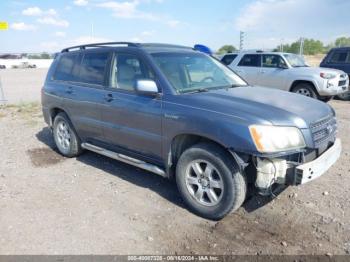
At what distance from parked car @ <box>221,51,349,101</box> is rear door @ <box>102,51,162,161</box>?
727 cm

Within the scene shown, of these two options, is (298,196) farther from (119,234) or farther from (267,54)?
(267,54)

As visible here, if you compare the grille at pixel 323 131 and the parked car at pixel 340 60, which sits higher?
the parked car at pixel 340 60

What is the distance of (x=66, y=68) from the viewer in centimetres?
551

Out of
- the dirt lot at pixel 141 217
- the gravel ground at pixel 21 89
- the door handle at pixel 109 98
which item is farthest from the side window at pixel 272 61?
the gravel ground at pixel 21 89

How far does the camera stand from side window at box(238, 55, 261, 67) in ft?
36.2

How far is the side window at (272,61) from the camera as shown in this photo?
1062 centimetres

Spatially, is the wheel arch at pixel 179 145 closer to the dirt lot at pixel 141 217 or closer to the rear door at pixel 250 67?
the dirt lot at pixel 141 217

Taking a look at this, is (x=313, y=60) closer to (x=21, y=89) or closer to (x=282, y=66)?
(x=282, y=66)

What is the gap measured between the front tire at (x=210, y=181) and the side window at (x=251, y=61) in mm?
8245

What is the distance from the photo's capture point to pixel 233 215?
3.68m

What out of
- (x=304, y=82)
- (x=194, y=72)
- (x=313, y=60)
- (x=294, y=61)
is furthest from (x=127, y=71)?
(x=313, y=60)

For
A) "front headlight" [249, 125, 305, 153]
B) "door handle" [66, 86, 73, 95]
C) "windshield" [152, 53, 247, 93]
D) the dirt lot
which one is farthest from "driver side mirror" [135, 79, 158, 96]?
"door handle" [66, 86, 73, 95]

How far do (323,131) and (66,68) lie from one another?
4.13 m

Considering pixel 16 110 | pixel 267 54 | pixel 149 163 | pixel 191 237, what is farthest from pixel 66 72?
pixel 267 54
